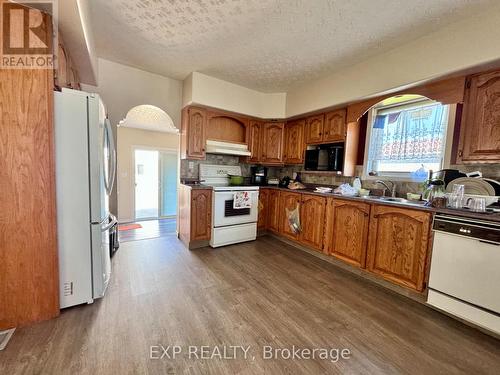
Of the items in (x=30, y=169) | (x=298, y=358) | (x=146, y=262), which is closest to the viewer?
(x=298, y=358)

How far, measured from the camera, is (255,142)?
3922mm

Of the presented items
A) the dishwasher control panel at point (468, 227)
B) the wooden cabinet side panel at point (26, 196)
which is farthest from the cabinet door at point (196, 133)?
the dishwasher control panel at point (468, 227)

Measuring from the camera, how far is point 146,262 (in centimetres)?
263

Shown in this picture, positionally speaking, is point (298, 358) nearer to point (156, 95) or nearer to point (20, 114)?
point (20, 114)

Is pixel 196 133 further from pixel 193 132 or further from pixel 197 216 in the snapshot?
pixel 197 216

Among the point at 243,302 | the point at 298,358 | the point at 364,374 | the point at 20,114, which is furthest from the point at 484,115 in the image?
the point at 20,114

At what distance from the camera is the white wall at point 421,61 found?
1.70 meters

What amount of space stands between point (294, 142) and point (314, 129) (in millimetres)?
445

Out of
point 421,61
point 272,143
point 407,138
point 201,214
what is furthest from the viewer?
point 272,143

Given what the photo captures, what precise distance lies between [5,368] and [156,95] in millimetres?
3162

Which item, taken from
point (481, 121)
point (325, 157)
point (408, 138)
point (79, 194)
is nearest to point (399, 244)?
point (481, 121)

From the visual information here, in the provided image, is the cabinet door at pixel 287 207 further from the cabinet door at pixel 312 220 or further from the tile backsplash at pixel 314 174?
the tile backsplash at pixel 314 174

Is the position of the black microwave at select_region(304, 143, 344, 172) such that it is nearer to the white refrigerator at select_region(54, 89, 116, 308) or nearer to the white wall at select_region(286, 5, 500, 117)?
the white wall at select_region(286, 5, 500, 117)

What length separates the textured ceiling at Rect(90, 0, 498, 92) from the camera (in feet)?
5.77
